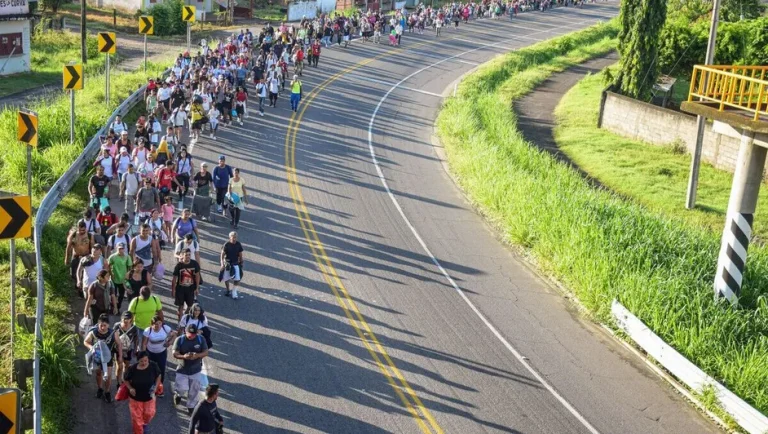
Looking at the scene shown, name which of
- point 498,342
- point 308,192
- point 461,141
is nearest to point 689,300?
point 498,342

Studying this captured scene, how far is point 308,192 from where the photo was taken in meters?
25.7

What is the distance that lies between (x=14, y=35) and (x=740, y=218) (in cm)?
3925

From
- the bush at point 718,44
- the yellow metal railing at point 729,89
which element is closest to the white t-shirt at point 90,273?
the yellow metal railing at point 729,89

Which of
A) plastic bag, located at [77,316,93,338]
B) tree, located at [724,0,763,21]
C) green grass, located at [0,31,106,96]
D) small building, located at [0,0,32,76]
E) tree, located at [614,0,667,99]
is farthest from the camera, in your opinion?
tree, located at [724,0,763,21]

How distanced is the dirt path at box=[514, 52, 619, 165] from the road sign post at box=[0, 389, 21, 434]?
26603 millimetres

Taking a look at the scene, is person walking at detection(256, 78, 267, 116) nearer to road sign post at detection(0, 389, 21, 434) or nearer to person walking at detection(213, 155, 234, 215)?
person walking at detection(213, 155, 234, 215)

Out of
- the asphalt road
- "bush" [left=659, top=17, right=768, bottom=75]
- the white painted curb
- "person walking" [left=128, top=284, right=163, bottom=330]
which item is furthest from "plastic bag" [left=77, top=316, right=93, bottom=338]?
"bush" [left=659, top=17, right=768, bottom=75]

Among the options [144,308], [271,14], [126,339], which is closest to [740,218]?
[144,308]

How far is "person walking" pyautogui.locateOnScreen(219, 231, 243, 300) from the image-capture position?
698 inches

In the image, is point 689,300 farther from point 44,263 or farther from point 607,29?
point 607,29

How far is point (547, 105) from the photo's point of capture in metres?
43.7

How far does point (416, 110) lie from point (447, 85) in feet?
22.7

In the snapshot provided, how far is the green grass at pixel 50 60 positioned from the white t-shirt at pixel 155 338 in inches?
Result: 1189

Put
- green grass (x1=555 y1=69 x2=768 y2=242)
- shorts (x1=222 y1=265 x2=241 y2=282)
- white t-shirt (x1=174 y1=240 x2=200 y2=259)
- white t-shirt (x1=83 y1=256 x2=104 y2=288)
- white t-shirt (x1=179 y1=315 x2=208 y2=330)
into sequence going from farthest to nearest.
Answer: green grass (x1=555 y1=69 x2=768 y2=242) < shorts (x1=222 y1=265 x2=241 y2=282) < white t-shirt (x1=174 y1=240 x2=200 y2=259) < white t-shirt (x1=83 y1=256 x2=104 y2=288) < white t-shirt (x1=179 y1=315 x2=208 y2=330)
